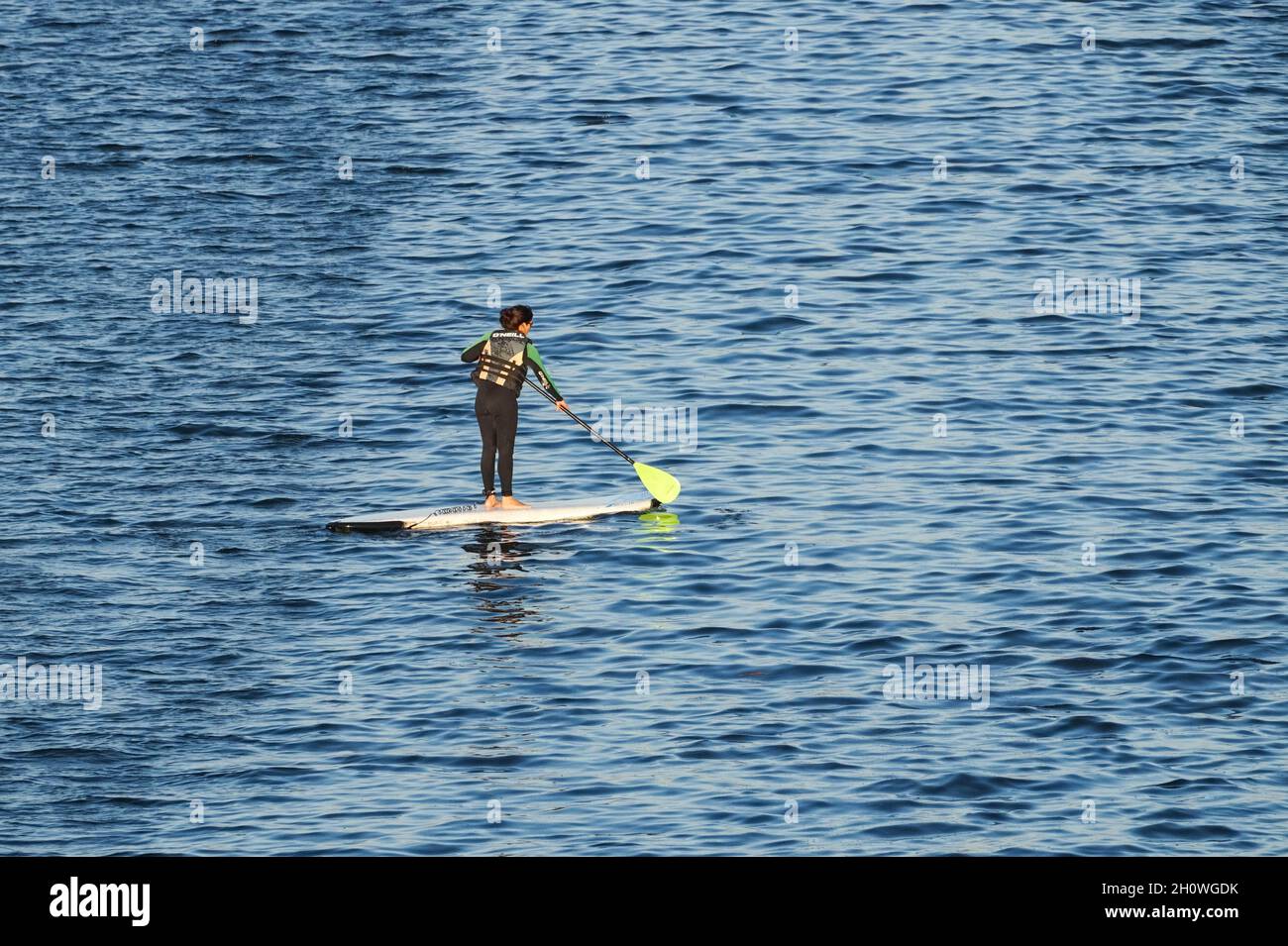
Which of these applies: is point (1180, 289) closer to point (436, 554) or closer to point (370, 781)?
point (436, 554)

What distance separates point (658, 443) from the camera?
931 inches

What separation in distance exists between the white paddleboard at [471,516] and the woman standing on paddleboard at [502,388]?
0.44 ft

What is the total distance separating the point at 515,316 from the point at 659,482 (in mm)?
2555

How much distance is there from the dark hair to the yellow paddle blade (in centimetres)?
214

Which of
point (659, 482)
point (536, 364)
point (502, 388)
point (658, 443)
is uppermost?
point (536, 364)

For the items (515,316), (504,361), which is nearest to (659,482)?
(504,361)

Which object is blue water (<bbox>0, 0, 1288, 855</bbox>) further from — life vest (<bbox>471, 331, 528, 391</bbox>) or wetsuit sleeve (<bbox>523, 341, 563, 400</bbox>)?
life vest (<bbox>471, 331, 528, 391</bbox>)

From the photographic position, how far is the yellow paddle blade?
2123 centimetres

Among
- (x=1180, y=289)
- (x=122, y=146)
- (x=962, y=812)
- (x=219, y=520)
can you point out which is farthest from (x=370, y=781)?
(x=122, y=146)

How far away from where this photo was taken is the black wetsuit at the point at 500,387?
20.5m

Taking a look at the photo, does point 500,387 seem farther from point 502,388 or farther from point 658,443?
point 658,443

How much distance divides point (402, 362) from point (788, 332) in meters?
5.49
